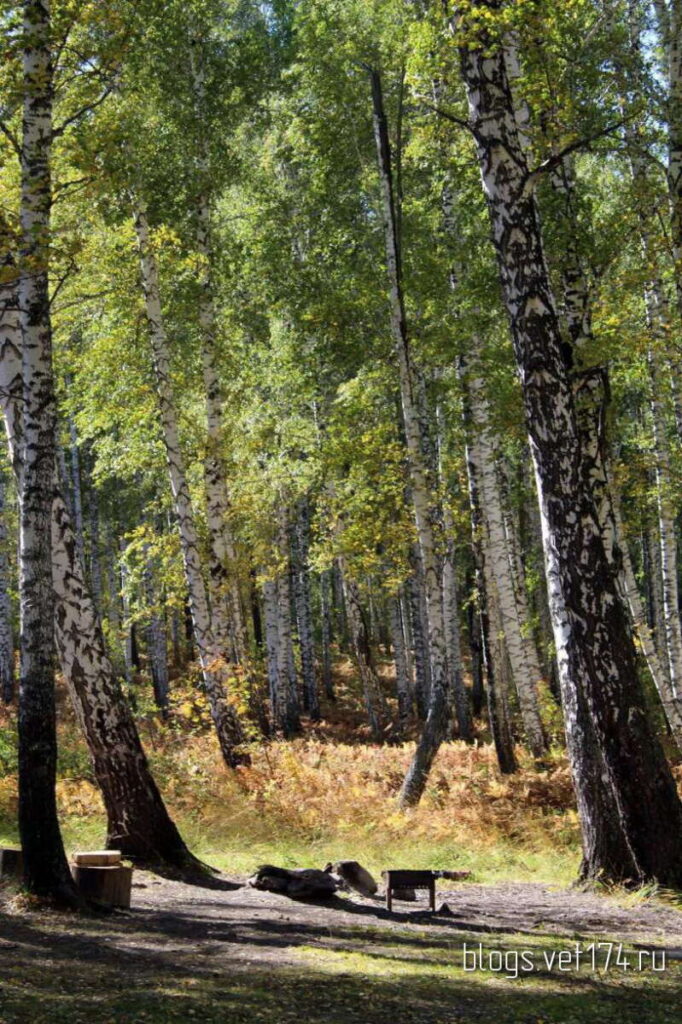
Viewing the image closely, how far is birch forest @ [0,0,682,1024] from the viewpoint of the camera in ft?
26.4

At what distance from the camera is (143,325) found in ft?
51.5

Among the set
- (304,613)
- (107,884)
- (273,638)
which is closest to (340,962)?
(107,884)

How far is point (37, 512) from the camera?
7922mm

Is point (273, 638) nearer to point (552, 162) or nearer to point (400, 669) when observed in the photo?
point (400, 669)

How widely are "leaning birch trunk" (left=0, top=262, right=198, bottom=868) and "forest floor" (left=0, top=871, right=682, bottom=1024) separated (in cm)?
86

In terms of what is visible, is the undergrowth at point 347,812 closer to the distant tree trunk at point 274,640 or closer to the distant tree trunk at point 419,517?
the distant tree trunk at point 419,517

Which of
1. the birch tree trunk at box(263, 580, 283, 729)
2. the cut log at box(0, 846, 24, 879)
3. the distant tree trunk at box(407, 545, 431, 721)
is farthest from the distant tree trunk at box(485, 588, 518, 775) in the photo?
the birch tree trunk at box(263, 580, 283, 729)

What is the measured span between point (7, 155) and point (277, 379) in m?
10.2

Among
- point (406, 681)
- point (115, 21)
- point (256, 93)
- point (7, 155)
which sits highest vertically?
point (256, 93)

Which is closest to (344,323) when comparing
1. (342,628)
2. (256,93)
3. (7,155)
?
(256,93)

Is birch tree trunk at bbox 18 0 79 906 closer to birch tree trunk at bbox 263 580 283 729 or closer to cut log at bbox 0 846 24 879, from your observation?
cut log at bbox 0 846 24 879

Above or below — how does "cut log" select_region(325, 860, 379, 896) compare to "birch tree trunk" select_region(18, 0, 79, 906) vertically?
below

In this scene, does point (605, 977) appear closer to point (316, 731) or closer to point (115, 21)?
point (115, 21)

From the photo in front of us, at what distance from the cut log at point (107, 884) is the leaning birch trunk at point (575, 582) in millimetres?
4266
